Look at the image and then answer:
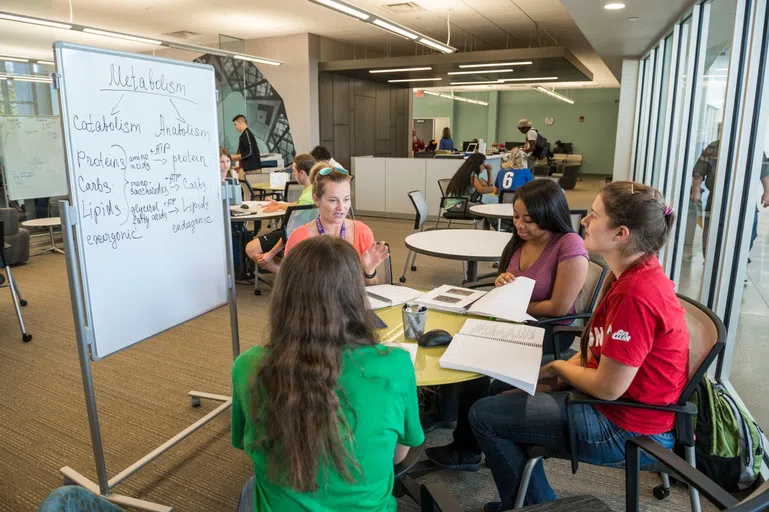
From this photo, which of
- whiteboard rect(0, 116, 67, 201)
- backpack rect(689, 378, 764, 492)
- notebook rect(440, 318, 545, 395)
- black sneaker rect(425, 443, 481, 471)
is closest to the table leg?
black sneaker rect(425, 443, 481, 471)

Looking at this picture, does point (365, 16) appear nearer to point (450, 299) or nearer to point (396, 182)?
point (396, 182)

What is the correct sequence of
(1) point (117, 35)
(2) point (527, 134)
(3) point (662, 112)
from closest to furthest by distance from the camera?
(3) point (662, 112)
(1) point (117, 35)
(2) point (527, 134)

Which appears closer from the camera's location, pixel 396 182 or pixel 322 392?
pixel 322 392

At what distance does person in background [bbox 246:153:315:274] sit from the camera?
384cm

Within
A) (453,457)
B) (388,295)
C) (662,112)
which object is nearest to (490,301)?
(388,295)

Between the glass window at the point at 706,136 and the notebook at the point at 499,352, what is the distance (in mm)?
1840

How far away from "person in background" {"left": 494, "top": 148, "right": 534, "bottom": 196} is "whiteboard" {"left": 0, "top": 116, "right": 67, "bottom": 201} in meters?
5.30

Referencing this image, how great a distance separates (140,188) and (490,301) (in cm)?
137

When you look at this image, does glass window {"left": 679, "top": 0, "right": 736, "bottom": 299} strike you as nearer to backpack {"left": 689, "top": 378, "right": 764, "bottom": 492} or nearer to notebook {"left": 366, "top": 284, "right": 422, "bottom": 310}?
backpack {"left": 689, "top": 378, "right": 764, "bottom": 492}

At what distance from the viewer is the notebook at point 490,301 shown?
6.25ft

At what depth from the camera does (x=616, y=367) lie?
141 cm

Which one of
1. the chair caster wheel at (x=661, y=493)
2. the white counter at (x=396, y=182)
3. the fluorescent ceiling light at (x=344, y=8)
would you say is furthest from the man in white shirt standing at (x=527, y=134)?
the chair caster wheel at (x=661, y=493)

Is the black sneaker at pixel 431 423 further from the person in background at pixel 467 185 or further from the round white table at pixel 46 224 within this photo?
the round white table at pixel 46 224

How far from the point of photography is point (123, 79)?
5.85 ft
